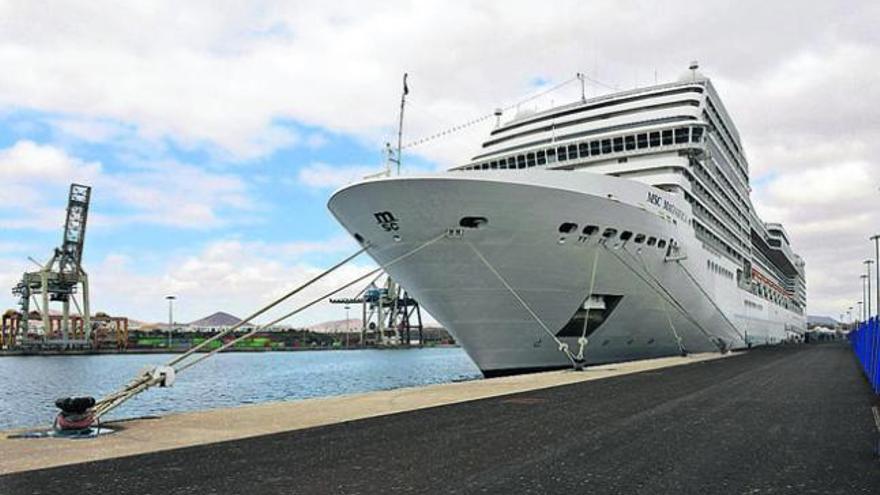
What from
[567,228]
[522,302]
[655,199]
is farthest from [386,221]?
[655,199]

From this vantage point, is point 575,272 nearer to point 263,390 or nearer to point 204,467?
point 204,467

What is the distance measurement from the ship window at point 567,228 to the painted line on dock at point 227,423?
211 inches

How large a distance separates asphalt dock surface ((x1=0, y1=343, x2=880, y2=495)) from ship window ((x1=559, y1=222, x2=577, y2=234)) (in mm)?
8700

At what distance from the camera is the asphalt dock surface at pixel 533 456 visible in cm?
606

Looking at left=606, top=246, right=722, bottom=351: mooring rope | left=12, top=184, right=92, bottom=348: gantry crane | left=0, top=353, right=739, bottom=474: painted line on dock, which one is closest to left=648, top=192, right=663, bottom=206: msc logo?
left=606, top=246, right=722, bottom=351: mooring rope

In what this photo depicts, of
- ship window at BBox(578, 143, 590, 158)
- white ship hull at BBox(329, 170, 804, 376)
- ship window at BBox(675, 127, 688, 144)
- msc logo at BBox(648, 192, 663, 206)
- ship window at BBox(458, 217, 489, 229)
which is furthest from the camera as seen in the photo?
ship window at BBox(578, 143, 590, 158)

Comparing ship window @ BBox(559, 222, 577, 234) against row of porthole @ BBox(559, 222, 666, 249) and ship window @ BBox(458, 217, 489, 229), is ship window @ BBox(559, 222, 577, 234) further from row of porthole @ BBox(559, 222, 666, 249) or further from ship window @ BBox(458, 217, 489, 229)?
ship window @ BBox(458, 217, 489, 229)

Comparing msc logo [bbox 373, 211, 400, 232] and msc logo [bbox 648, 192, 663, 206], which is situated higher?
msc logo [bbox 648, 192, 663, 206]

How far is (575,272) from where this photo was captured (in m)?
21.5

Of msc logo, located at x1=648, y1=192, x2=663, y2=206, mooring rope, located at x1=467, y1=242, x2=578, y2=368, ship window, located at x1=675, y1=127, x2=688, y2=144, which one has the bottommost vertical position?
mooring rope, located at x1=467, y1=242, x2=578, y2=368

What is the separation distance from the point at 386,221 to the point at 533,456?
13.4 metres

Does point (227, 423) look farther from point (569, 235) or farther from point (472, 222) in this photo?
point (569, 235)

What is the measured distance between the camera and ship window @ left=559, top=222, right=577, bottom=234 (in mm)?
20550

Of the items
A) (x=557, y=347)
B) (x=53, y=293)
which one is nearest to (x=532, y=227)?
(x=557, y=347)
